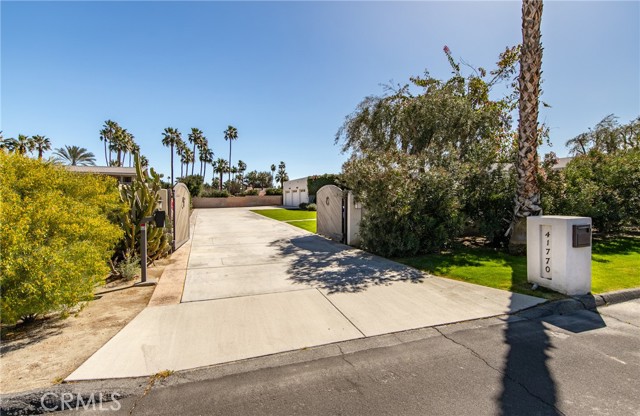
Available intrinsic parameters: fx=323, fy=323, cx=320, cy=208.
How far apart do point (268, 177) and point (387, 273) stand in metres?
70.2

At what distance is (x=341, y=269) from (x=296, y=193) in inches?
1369

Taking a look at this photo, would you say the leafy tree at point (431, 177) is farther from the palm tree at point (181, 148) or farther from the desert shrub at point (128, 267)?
Result: the palm tree at point (181, 148)

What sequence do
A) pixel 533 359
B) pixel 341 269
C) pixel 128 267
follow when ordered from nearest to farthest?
pixel 533 359
pixel 128 267
pixel 341 269

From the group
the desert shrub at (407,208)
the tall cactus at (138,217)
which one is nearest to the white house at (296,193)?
the desert shrub at (407,208)

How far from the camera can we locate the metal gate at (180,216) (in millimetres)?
10070

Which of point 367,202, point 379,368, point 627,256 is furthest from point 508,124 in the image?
point 379,368

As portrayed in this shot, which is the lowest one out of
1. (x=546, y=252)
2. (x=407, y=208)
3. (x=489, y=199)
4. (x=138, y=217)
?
(x=546, y=252)

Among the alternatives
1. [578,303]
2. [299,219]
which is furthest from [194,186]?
[578,303]

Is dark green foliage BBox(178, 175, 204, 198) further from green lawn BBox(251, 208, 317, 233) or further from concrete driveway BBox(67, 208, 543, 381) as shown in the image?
concrete driveway BBox(67, 208, 543, 381)

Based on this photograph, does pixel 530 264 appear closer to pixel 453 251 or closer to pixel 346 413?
pixel 453 251

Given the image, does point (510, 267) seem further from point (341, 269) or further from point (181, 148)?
point (181, 148)

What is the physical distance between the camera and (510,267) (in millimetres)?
7441

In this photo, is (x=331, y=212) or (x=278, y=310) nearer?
(x=278, y=310)

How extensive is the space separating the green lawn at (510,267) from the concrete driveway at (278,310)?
0.47 m
